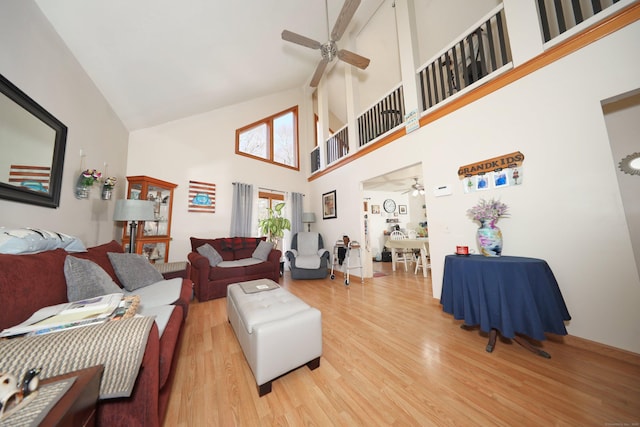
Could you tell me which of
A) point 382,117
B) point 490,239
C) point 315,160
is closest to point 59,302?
point 490,239

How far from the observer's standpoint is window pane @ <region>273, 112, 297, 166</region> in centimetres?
522

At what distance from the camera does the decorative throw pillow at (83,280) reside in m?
1.21

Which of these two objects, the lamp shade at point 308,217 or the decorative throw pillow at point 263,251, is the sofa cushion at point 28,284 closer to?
the decorative throw pillow at point 263,251

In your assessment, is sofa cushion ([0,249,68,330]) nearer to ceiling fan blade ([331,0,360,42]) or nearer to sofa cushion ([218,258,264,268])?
sofa cushion ([218,258,264,268])

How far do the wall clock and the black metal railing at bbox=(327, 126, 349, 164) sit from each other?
8.96ft

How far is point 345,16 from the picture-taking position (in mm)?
2436

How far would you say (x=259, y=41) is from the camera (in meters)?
2.99

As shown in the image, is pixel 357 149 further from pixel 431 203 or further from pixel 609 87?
pixel 609 87

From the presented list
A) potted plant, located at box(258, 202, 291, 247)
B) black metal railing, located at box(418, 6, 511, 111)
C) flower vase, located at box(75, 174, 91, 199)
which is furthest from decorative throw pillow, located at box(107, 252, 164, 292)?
black metal railing, located at box(418, 6, 511, 111)

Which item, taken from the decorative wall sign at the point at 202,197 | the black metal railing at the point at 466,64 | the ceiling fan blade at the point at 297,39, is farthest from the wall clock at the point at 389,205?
the decorative wall sign at the point at 202,197

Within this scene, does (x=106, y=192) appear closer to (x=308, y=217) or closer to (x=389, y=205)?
(x=308, y=217)

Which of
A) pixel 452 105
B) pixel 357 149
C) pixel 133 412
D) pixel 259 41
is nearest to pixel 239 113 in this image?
pixel 259 41

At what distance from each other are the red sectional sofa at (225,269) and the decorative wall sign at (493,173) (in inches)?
118

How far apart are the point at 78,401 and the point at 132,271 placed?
1762 mm
